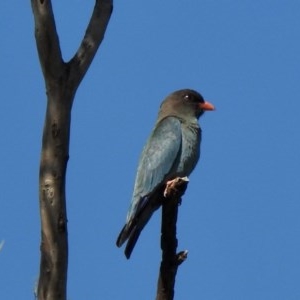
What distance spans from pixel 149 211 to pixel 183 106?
207 cm

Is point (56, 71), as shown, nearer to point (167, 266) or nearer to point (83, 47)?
point (83, 47)

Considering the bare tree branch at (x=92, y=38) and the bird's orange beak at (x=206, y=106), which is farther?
the bird's orange beak at (x=206, y=106)

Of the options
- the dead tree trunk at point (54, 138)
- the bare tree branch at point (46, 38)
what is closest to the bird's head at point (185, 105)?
the dead tree trunk at point (54, 138)

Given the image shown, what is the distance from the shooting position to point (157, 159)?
762 centimetres

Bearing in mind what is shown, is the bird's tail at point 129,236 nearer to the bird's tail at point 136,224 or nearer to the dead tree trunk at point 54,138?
the bird's tail at point 136,224

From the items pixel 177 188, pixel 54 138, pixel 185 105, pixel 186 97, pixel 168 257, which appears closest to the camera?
pixel 168 257

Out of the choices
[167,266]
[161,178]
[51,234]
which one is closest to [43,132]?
[51,234]

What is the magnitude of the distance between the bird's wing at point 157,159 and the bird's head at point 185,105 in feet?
1.13

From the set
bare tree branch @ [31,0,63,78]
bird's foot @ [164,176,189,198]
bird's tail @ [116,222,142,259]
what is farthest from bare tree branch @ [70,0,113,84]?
bird's tail @ [116,222,142,259]

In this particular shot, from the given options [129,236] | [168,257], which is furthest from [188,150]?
[168,257]

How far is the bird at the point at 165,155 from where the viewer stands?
684 cm

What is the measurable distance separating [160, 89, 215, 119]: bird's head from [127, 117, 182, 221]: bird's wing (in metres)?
0.35

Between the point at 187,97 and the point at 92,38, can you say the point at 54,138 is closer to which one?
the point at 92,38

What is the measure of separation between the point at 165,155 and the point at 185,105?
4.15ft
